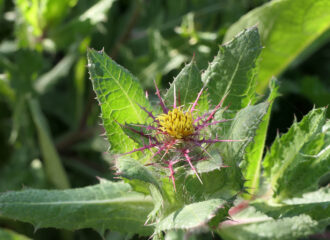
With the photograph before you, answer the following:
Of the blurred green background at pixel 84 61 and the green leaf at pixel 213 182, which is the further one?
the blurred green background at pixel 84 61

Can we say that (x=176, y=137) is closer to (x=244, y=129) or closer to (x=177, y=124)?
(x=177, y=124)

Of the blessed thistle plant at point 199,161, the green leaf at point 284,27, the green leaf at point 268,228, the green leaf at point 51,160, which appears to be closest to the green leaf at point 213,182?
the blessed thistle plant at point 199,161

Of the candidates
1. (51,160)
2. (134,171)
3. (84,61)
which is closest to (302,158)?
(134,171)

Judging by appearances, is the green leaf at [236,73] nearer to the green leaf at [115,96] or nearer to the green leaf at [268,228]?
the green leaf at [115,96]

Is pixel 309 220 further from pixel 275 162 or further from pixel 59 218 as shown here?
pixel 59 218

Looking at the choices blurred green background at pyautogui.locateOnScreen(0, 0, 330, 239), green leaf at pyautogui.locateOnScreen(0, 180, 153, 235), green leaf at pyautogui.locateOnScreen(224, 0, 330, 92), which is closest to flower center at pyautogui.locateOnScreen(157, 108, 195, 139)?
green leaf at pyautogui.locateOnScreen(0, 180, 153, 235)

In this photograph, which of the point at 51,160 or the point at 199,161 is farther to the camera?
the point at 51,160

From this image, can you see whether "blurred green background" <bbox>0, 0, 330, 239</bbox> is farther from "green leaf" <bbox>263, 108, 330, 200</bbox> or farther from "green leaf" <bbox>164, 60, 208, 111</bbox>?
"green leaf" <bbox>164, 60, 208, 111</bbox>
